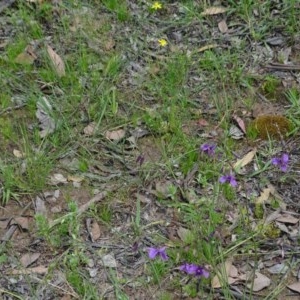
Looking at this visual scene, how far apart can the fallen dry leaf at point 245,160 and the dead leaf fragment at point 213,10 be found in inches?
45.9

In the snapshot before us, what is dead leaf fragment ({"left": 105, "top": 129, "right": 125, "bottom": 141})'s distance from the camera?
356 centimetres

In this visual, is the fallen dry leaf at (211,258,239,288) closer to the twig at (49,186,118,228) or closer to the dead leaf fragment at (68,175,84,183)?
the twig at (49,186,118,228)

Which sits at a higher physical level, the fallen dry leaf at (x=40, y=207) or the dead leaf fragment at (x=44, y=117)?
the dead leaf fragment at (x=44, y=117)

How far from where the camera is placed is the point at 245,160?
3.41m

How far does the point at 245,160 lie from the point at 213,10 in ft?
4.16

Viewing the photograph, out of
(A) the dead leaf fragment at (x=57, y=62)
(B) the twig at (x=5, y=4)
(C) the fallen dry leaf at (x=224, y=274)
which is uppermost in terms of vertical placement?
(B) the twig at (x=5, y=4)

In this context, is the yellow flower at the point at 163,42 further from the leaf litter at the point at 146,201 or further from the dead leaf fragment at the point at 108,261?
the dead leaf fragment at the point at 108,261

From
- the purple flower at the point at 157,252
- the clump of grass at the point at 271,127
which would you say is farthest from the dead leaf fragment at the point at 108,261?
the clump of grass at the point at 271,127

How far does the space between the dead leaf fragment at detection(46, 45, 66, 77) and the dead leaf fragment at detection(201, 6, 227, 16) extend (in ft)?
3.14

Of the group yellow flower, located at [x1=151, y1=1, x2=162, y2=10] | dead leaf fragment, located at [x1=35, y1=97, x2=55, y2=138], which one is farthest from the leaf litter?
yellow flower, located at [x1=151, y1=1, x2=162, y2=10]

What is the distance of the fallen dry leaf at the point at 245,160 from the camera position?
3354 mm

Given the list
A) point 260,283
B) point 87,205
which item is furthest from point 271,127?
point 87,205

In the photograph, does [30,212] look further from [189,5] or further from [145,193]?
[189,5]

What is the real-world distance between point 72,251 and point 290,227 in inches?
38.9
